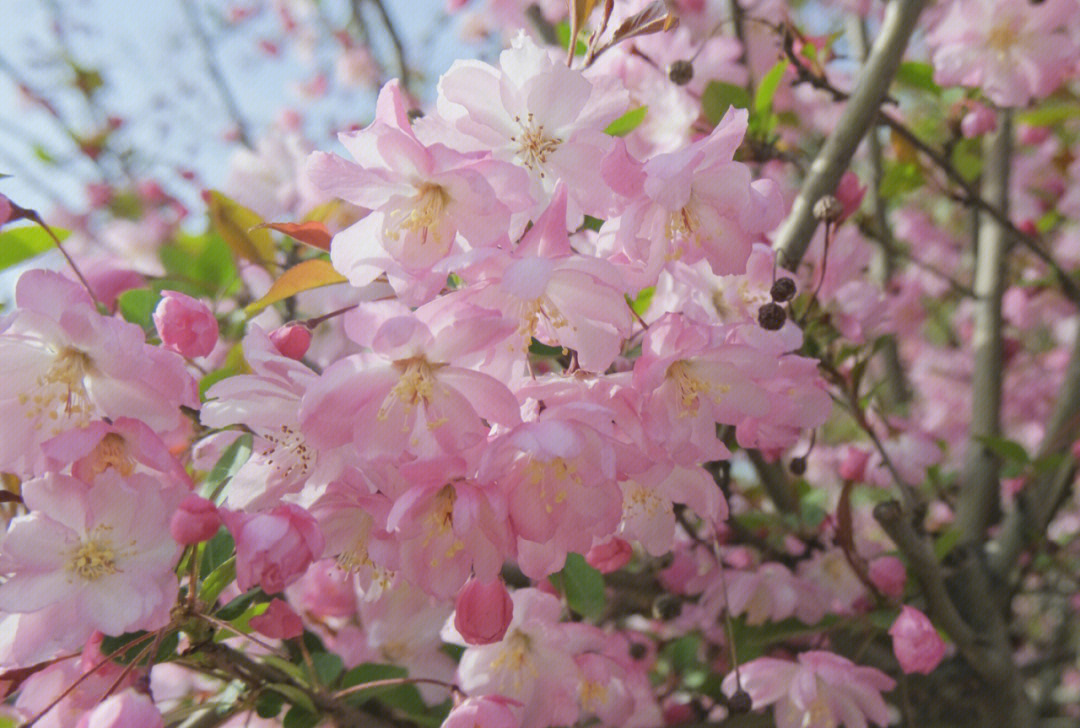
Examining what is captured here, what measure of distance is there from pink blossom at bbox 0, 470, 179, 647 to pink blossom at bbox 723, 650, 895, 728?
69 cm

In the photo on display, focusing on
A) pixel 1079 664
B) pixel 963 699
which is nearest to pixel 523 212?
pixel 963 699

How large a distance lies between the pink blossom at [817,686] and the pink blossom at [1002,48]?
103 cm

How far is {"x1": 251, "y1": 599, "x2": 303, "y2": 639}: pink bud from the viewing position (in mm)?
855

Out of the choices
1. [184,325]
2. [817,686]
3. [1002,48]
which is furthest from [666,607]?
[1002,48]

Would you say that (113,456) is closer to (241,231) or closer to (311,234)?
(311,234)

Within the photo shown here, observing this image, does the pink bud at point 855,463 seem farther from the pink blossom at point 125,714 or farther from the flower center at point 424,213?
the pink blossom at point 125,714

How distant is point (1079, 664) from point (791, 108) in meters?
2.07

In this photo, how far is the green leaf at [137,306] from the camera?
3.36 ft

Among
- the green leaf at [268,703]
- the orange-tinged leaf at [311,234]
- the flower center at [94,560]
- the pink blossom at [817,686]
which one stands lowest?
the pink blossom at [817,686]

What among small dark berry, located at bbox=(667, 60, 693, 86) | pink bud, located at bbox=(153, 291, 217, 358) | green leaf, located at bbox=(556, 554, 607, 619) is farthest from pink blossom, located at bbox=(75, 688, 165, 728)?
small dark berry, located at bbox=(667, 60, 693, 86)

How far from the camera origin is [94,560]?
0.76 meters

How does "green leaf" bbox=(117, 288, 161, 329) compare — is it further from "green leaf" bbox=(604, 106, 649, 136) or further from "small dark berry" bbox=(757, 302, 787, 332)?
"small dark berry" bbox=(757, 302, 787, 332)

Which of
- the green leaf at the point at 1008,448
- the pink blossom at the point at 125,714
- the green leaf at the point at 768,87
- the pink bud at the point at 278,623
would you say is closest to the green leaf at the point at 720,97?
the green leaf at the point at 768,87

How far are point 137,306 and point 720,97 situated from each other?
0.84m
